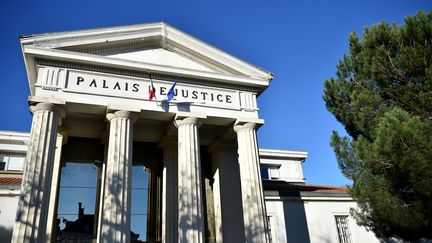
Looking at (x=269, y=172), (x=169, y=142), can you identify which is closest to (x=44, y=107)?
(x=169, y=142)

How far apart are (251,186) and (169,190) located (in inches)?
139

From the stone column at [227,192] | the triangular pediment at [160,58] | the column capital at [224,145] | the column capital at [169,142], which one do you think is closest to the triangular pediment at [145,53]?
the triangular pediment at [160,58]

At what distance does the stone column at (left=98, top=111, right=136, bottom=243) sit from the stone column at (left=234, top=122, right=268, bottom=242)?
4146 mm

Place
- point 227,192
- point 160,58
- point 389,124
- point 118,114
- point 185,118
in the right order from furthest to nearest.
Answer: point 227,192 < point 160,58 < point 185,118 < point 118,114 < point 389,124

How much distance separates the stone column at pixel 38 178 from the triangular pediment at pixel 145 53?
214 centimetres

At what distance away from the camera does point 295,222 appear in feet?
56.7

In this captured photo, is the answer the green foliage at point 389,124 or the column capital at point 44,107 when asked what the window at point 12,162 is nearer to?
the column capital at point 44,107

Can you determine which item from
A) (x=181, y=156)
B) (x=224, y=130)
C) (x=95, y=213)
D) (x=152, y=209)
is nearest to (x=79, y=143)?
(x=95, y=213)

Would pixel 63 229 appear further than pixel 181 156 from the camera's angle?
Yes

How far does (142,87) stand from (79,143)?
13.9 feet

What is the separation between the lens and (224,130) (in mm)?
15508

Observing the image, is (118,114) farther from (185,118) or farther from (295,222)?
(295,222)

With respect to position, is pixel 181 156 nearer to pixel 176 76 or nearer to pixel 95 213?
pixel 176 76

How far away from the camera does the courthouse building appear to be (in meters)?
11.7
